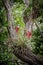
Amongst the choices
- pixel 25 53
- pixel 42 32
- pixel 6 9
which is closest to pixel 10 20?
pixel 6 9

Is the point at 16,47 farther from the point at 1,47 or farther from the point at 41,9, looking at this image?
the point at 41,9

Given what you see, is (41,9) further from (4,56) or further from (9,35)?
(4,56)

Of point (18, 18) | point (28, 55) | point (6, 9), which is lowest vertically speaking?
point (28, 55)

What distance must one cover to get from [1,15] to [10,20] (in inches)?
37.8

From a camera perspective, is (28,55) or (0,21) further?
(28,55)

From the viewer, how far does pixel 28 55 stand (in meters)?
6.38

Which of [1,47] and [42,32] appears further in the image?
[42,32]

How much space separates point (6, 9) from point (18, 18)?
27.2 inches

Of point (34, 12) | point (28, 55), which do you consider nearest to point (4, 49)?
point (28, 55)

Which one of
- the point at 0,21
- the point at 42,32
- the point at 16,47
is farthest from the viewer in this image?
the point at 42,32

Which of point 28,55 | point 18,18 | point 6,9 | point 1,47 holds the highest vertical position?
point 6,9

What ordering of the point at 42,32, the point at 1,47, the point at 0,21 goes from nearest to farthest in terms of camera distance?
the point at 0,21 → the point at 1,47 → the point at 42,32

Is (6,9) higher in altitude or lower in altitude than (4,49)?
higher

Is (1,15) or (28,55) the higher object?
(1,15)
